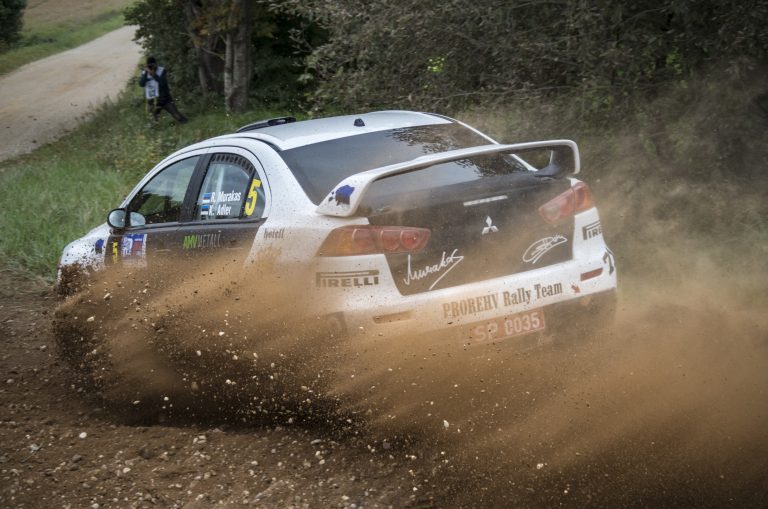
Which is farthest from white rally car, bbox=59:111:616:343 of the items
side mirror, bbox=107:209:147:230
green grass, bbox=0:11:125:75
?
green grass, bbox=0:11:125:75

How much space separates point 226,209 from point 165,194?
92 cm

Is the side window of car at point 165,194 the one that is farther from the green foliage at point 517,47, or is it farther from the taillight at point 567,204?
the green foliage at point 517,47

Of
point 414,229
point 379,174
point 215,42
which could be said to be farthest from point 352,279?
point 215,42

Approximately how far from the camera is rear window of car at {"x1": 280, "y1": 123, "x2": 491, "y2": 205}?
→ 500 centimetres

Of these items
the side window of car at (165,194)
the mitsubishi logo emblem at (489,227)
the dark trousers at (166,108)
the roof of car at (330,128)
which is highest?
the roof of car at (330,128)

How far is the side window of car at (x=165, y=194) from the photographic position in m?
6.00

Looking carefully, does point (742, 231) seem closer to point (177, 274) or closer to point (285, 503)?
point (177, 274)

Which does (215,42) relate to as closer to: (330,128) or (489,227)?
(330,128)

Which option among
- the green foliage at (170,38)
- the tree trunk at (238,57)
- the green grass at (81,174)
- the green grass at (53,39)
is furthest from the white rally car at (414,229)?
the green grass at (53,39)

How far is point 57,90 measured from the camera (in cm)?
2978

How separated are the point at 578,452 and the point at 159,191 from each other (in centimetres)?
353

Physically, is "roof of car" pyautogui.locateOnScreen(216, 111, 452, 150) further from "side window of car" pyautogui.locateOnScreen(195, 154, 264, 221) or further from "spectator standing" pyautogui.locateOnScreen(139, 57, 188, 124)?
"spectator standing" pyautogui.locateOnScreen(139, 57, 188, 124)
